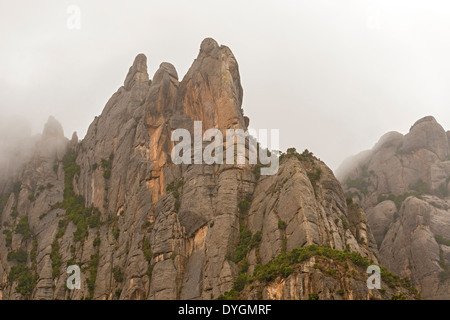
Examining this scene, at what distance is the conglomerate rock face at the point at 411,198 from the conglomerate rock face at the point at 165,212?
1650 centimetres

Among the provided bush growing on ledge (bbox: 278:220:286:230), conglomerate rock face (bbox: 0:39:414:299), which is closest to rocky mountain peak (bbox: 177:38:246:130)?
conglomerate rock face (bbox: 0:39:414:299)

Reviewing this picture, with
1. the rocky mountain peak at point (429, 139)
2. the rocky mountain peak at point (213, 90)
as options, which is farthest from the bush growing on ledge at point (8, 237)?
the rocky mountain peak at point (429, 139)

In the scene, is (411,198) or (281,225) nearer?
(281,225)

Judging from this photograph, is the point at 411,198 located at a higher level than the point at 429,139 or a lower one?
lower

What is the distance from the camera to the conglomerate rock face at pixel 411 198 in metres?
130

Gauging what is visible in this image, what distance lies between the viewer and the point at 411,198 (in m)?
141

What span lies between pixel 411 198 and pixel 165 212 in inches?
1934

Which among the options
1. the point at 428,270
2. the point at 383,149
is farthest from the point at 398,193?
the point at 428,270

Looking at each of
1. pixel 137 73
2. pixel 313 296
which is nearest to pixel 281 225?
pixel 313 296

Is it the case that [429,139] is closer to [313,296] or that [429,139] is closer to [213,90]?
[213,90]

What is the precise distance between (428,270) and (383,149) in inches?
1717

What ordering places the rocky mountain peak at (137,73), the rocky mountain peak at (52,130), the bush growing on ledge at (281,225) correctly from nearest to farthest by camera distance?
the bush growing on ledge at (281,225) → the rocky mountain peak at (137,73) → the rocky mountain peak at (52,130)

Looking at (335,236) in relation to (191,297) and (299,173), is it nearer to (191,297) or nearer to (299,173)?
(299,173)

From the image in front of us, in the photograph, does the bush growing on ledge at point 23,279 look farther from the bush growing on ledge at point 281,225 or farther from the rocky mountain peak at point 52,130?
the bush growing on ledge at point 281,225
